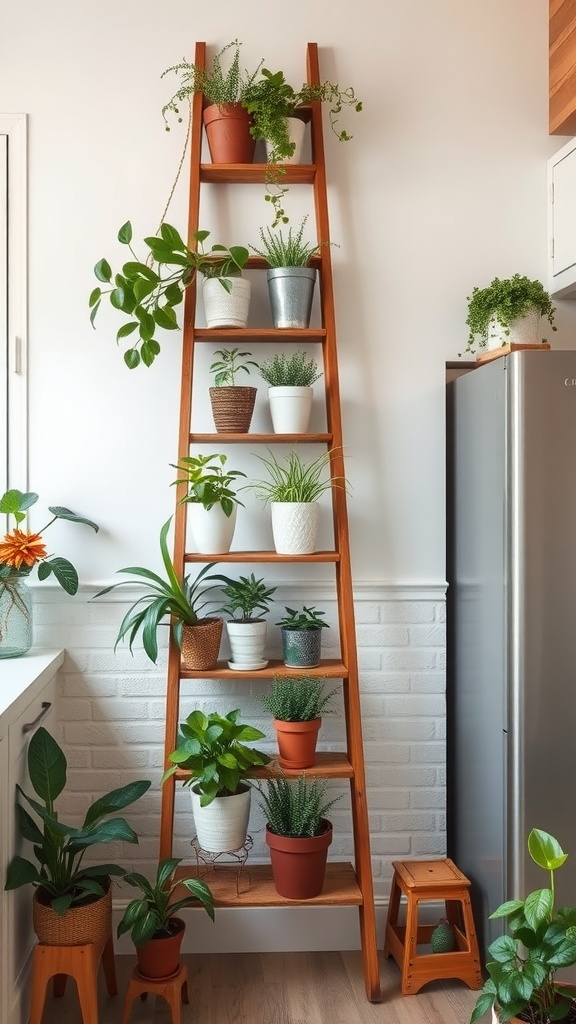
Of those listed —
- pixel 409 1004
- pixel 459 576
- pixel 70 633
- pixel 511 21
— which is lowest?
pixel 409 1004

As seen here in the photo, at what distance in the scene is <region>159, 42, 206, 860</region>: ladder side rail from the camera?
7.58 feet

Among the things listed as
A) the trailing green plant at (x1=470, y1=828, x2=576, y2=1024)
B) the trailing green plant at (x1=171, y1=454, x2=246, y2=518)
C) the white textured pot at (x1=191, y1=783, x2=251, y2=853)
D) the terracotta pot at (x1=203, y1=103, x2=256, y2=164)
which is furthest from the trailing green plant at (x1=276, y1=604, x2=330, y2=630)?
the terracotta pot at (x1=203, y1=103, x2=256, y2=164)

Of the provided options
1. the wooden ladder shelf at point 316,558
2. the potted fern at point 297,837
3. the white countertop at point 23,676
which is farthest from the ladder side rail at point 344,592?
the white countertop at point 23,676

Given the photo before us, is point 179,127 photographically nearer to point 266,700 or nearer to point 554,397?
point 554,397

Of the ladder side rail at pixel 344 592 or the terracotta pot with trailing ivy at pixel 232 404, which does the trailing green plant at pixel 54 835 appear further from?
the terracotta pot with trailing ivy at pixel 232 404

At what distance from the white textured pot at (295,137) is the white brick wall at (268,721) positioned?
3.90ft

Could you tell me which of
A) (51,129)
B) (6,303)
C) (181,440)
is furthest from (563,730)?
(51,129)

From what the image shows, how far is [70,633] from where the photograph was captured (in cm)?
254

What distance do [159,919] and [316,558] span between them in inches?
37.7

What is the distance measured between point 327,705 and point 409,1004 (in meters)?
0.78

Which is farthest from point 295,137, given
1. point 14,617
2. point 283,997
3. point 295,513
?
point 283,997

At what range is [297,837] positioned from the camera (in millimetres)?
2279

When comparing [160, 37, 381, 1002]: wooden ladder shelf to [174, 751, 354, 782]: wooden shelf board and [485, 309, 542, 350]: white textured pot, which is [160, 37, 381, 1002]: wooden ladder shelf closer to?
[174, 751, 354, 782]: wooden shelf board

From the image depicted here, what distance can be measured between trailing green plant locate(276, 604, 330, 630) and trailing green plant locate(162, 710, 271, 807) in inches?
11.2
